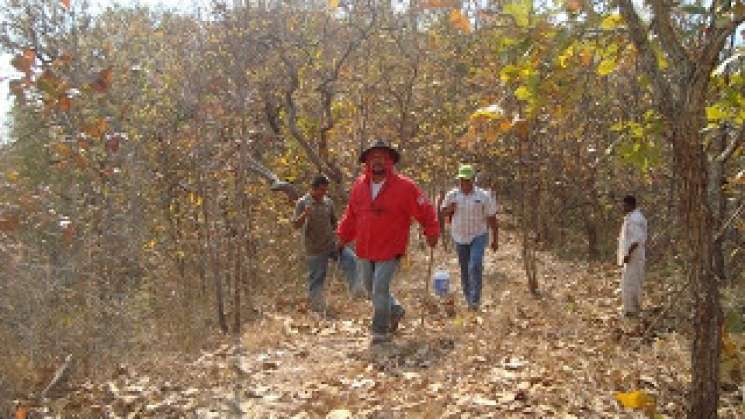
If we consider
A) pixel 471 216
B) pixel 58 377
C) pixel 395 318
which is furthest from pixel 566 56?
pixel 471 216

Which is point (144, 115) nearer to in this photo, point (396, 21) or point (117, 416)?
point (396, 21)

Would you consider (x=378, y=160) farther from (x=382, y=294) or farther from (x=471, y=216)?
(x=471, y=216)

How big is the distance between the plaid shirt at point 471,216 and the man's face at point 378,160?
7.57ft

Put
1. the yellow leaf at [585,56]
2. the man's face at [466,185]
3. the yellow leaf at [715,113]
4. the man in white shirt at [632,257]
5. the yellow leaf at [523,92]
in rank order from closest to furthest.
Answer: the yellow leaf at [523,92] → the yellow leaf at [585,56] → the yellow leaf at [715,113] → the man in white shirt at [632,257] → the man's face at [466,185]

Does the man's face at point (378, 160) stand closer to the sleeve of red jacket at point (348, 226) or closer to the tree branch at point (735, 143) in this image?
the sleeve of red jacket at point (348, 226)

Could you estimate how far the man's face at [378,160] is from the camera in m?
6.42

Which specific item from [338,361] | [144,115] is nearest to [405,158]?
[144,115]

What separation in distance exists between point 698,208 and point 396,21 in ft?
37.1

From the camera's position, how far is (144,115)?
1220 centimetres

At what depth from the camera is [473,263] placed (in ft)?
27.8

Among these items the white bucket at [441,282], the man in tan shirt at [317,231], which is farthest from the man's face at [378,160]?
the white bucket at [441,282]

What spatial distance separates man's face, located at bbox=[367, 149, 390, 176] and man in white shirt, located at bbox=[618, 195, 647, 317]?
11.0 feet

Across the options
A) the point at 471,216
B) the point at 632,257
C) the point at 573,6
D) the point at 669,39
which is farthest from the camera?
the point at 471,216

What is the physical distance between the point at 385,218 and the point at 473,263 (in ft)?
7.83
